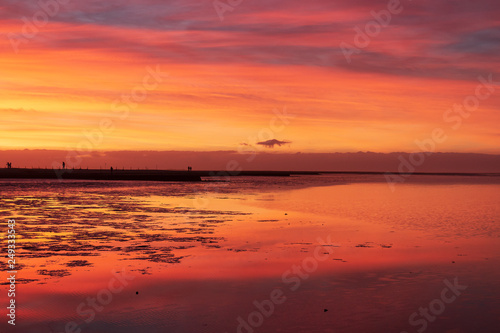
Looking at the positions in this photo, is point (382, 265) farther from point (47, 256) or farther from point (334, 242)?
point (47, 256)

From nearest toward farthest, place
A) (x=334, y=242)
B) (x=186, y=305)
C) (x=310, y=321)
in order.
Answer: (x=310, y=321), (x=186, y=305), (x=334, y=242)

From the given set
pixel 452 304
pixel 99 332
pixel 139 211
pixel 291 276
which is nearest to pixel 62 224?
pixel 139 211

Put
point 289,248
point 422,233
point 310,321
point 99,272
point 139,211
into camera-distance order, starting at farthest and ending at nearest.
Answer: point 139,211 < point 422,233 < point 289,248 < point 99,272 < point 310,321

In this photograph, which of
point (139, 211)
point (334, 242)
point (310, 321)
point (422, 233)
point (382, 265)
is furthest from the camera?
point (139, 211)

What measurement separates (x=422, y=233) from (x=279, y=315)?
16.6 metres

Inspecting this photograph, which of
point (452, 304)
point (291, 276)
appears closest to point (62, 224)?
point (291, 276)

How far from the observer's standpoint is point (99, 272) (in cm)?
1554

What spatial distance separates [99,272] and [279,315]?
6432 millimetres

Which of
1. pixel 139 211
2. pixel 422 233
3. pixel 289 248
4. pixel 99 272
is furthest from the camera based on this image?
pixel 139 211

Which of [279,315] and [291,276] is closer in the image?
[279,315]

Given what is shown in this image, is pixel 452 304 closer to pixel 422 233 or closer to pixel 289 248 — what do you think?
pixel 289 248

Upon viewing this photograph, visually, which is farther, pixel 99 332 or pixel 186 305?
pixel 186 305

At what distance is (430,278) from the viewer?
614 inches

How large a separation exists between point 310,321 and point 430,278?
6.03 metres
